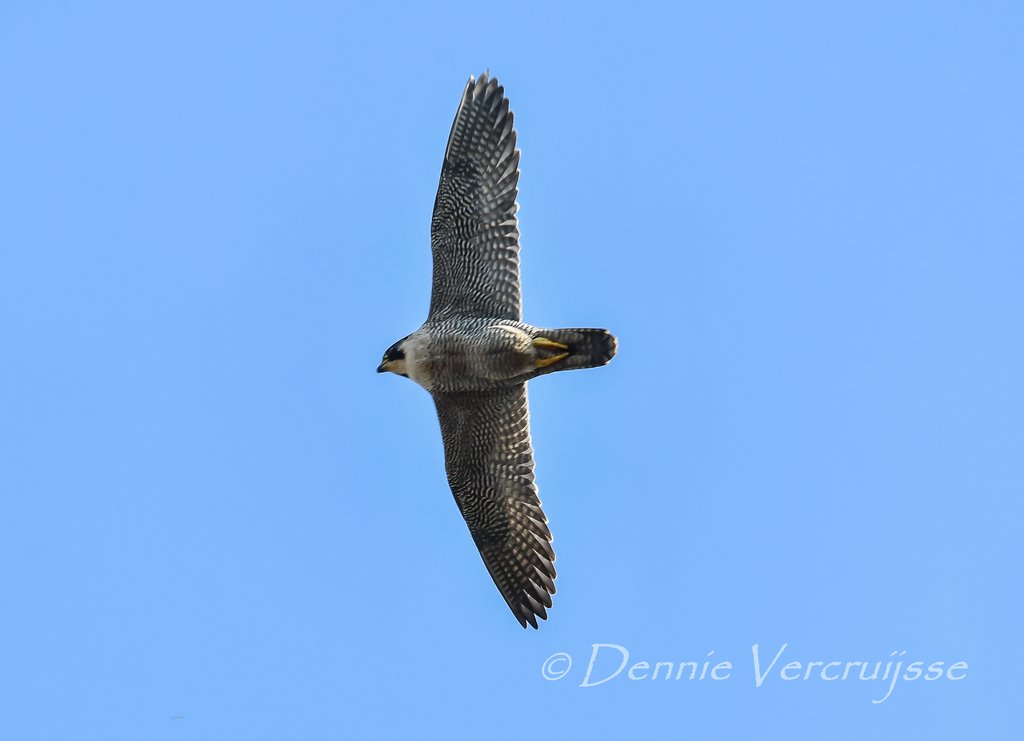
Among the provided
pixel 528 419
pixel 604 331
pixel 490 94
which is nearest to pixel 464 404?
pixel 528 419

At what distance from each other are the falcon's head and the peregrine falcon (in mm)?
15

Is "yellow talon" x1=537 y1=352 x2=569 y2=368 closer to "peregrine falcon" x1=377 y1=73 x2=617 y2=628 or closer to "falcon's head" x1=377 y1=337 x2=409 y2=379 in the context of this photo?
"peregrine falcon" x1=377 y1=73 x2=617 y2=628

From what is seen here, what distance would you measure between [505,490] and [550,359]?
1736 mm

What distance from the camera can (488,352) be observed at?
16453 millimetres

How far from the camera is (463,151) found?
16.9 m

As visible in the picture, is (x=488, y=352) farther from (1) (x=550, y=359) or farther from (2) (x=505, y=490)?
(2) (x=505, y=490)

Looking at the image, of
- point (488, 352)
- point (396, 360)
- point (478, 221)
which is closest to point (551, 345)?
point (488, 352)

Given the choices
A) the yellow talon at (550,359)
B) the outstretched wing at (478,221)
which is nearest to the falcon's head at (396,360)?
the outstretched wing at (478,221)

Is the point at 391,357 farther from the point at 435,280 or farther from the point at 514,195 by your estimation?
the point at 514,195

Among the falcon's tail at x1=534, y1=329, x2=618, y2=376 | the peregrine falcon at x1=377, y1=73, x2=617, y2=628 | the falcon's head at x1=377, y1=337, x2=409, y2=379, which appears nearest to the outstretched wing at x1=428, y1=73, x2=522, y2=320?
the peregrine falcon at x1=377, y1=73, x2=617, y2=628

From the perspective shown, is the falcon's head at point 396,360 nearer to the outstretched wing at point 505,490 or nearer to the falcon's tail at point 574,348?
the outstretched wing at point 505,490

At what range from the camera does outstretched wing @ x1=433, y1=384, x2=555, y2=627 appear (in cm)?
1717

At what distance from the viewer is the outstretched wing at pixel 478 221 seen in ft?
55.0

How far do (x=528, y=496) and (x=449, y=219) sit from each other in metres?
3.07
